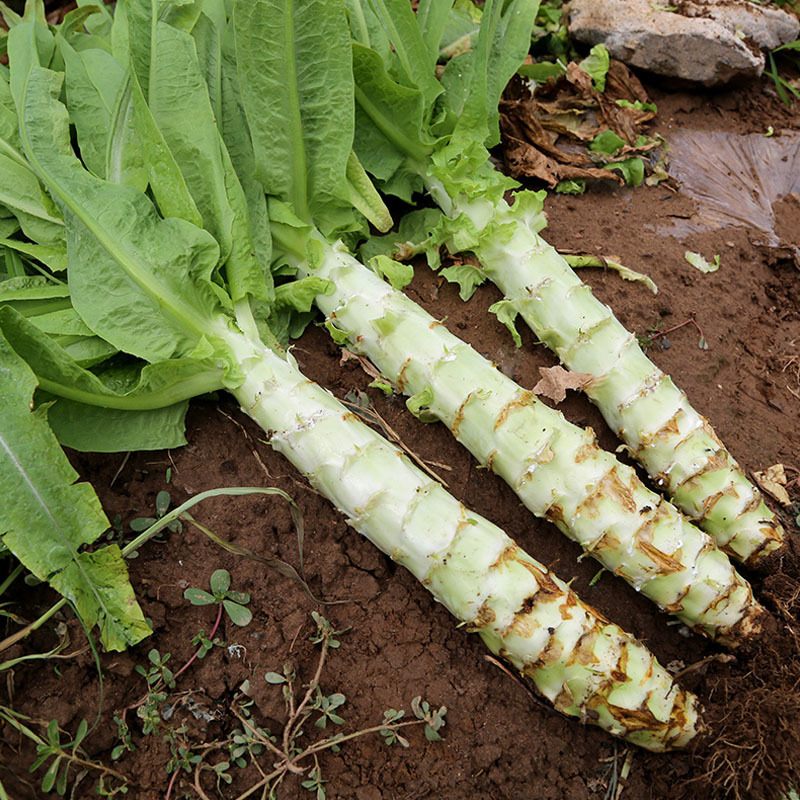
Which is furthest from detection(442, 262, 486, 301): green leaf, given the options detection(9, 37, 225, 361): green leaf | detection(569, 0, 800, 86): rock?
detection(569, 0, 800, 86): rock

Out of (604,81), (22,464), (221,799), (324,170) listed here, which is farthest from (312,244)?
(604,81)

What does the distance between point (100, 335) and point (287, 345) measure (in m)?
0.80

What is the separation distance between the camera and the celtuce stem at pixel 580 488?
99.3 inches

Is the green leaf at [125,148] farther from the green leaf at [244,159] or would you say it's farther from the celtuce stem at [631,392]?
the celtuce stem at [631,392]

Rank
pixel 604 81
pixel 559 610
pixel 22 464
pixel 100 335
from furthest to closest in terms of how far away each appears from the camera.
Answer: pixel 604 81
pixel 100 335
pixel 559 610
pixel 22 464

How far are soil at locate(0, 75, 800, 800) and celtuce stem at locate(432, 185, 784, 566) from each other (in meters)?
0.18

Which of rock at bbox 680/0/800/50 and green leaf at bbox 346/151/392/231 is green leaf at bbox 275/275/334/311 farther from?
rock at bbox 680/0/800/50

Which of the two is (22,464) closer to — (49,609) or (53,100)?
(49,609)

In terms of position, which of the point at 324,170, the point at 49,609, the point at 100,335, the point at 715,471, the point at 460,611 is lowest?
the point at 49,609

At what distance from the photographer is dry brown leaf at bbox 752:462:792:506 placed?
288cm

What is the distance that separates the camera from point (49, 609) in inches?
99.1

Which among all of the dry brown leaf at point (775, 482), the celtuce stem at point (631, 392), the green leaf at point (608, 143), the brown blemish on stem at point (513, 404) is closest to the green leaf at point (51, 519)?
the brown blemish on stem at point (513, 404)

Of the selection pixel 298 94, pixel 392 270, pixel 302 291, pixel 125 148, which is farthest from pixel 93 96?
pixel 392 270

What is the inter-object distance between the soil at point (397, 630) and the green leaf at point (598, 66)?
5.49ft
